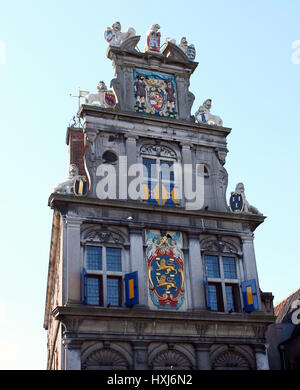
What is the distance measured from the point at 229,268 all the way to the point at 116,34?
40.7 ft

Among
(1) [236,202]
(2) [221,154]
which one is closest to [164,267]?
(1) [236,202]

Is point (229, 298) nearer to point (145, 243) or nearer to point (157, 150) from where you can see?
point (145, 243)

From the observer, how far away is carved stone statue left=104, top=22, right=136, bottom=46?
2777 cm

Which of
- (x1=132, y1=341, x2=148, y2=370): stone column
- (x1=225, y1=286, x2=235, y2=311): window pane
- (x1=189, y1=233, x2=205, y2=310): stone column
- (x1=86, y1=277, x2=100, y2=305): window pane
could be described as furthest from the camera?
(x1=225, y1=286, x2=235, y2=311): window pane

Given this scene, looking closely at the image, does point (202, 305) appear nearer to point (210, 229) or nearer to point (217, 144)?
point (210, 229)

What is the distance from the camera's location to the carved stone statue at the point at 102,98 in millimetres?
26125

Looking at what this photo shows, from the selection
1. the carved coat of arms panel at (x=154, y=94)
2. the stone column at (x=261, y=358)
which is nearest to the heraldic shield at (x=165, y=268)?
the stone column at (x=261, y=358)

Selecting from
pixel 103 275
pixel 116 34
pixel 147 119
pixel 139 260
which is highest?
pixel 116 34

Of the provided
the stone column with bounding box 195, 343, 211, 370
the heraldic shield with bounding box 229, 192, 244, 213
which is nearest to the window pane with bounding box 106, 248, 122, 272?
the stone column with bounding box 195, 343, 211, 370

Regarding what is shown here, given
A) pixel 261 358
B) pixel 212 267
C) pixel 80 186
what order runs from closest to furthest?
pixel 261 358
pixel 80 186
pixel 212 267

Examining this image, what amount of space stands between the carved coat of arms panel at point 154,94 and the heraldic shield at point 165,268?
621 centimetres

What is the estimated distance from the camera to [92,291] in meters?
22.4

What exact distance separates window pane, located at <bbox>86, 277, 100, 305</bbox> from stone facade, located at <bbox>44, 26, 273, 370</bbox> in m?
0.44

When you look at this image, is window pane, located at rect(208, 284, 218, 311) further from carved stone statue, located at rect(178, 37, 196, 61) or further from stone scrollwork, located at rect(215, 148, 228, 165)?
carved stone statue, located at rect(178, 37, 196, 61)
